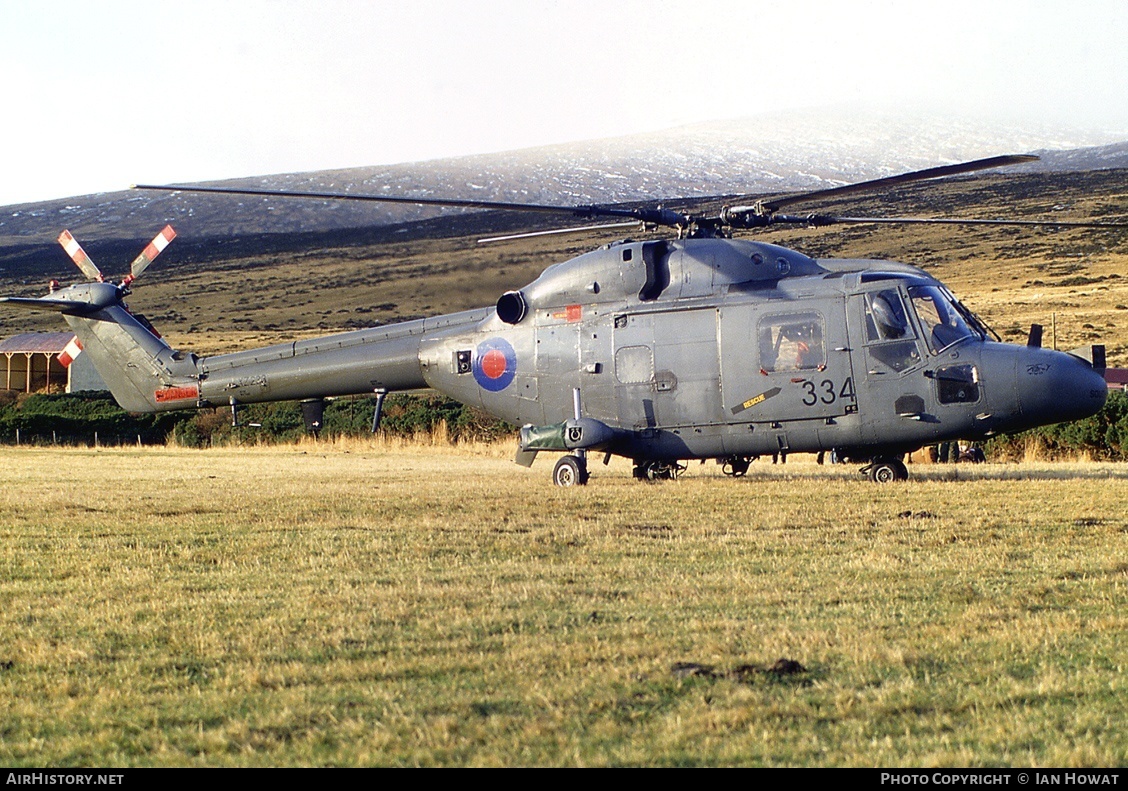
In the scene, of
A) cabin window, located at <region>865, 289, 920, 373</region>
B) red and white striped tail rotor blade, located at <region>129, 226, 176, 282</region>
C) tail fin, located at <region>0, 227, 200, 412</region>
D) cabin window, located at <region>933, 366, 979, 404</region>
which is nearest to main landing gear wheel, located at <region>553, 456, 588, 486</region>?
cabin window, located at <region>865, 289, 920, 373</region>

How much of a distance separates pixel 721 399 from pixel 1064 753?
534 inches

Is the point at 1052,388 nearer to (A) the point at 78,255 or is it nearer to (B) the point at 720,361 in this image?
(B) the point at 720,361

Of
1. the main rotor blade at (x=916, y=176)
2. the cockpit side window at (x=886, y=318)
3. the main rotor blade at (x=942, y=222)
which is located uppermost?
the main rotor blade at (x=916, y=176)

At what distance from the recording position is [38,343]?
217 ft

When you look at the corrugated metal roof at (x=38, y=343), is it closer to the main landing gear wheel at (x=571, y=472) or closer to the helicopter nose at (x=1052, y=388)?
the main landing gear wheel at (x=571, y=472)

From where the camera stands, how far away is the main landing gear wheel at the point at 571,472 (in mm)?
19562

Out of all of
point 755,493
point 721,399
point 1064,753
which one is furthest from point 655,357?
point 1064,753

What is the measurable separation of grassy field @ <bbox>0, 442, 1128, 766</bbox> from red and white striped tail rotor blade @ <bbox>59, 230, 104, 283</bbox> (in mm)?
9018

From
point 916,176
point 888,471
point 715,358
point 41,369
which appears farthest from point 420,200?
point 41,369

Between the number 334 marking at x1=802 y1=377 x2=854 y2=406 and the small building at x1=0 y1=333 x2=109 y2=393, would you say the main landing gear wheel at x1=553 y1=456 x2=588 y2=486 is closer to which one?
the number 334 marking at x1=802 y1=377 x2=854 y2=406

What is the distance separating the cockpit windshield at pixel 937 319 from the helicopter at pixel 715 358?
20 mm

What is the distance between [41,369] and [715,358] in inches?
2190

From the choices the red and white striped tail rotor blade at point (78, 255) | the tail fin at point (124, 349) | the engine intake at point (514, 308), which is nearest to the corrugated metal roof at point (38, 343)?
the tail fin at point (124, 349)

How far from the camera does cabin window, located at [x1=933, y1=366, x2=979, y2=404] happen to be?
682 inches
